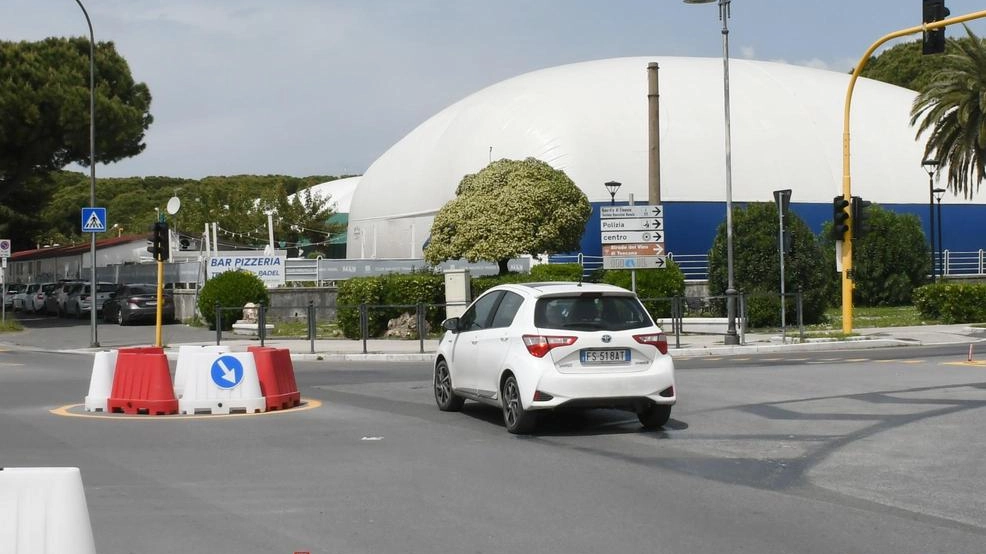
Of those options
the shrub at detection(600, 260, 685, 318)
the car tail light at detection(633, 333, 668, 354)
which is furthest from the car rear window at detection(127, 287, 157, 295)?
the car tail light at detection(633, 333, 668, 354)

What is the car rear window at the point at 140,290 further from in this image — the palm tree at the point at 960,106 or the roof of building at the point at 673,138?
the palm tree at the point at 960,106

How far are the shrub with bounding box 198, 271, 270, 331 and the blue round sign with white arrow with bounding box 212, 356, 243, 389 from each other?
2159 cm

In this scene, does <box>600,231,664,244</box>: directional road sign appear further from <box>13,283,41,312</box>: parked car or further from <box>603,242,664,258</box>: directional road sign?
<box>13,283,41,312</box>: parked car

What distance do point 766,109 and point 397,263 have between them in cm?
2535

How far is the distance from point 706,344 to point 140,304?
2260 cm

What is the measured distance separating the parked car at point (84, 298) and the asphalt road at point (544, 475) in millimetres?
30432

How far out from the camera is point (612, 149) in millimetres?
57594

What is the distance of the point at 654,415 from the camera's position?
1255cm

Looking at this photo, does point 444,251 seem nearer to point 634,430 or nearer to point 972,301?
point 972,301

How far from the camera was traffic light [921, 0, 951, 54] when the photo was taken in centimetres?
2139

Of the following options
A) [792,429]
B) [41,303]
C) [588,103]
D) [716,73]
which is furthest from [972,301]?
[41,303]

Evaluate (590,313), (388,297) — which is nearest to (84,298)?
(388,297)

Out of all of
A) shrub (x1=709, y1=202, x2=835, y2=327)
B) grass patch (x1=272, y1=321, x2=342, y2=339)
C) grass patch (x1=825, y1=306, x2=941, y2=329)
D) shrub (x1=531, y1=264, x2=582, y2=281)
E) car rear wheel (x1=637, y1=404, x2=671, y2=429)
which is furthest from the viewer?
grass patch (x1=825, y1=306, x2=941, y2=329)

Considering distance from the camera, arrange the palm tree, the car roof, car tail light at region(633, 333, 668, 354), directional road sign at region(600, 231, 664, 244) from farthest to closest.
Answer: the palm tree < directional road sign at region(600, 231, 664, 244) < the car roof < car tail light at region(633, 333, 668, 354)
